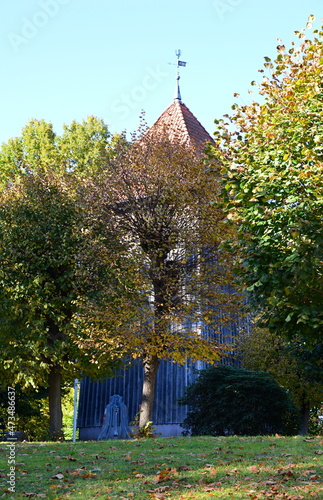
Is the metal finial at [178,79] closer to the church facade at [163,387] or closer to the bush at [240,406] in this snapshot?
the church facade at [163,387]

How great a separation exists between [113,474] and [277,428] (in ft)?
38.0

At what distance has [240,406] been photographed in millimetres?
20531

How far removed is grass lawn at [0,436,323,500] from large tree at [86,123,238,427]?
617 cm

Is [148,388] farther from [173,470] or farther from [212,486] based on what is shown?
[212,486]

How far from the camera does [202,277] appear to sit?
21.4m

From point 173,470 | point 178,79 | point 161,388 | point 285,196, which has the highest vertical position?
point 178,79

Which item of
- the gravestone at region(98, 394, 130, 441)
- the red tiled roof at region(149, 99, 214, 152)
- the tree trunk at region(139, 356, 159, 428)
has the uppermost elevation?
the red tiled roof at region(149, 99, 214, 152)

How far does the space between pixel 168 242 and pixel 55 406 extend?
8.00 meters

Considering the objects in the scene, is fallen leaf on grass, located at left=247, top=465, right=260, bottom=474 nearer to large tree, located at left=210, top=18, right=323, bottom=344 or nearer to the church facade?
large tree, located at left=210, top=18, right=323, bottom=344

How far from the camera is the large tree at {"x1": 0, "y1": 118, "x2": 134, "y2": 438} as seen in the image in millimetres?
21859

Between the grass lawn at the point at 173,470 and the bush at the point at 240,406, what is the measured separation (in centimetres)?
528

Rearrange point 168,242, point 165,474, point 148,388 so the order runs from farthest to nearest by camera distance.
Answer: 1. point 148,388
2. point 168,242
3. point 165,474

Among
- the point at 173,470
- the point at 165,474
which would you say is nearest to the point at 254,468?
the point at 173,470

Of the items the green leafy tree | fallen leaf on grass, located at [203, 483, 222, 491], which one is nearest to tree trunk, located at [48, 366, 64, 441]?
the green leafy tree
